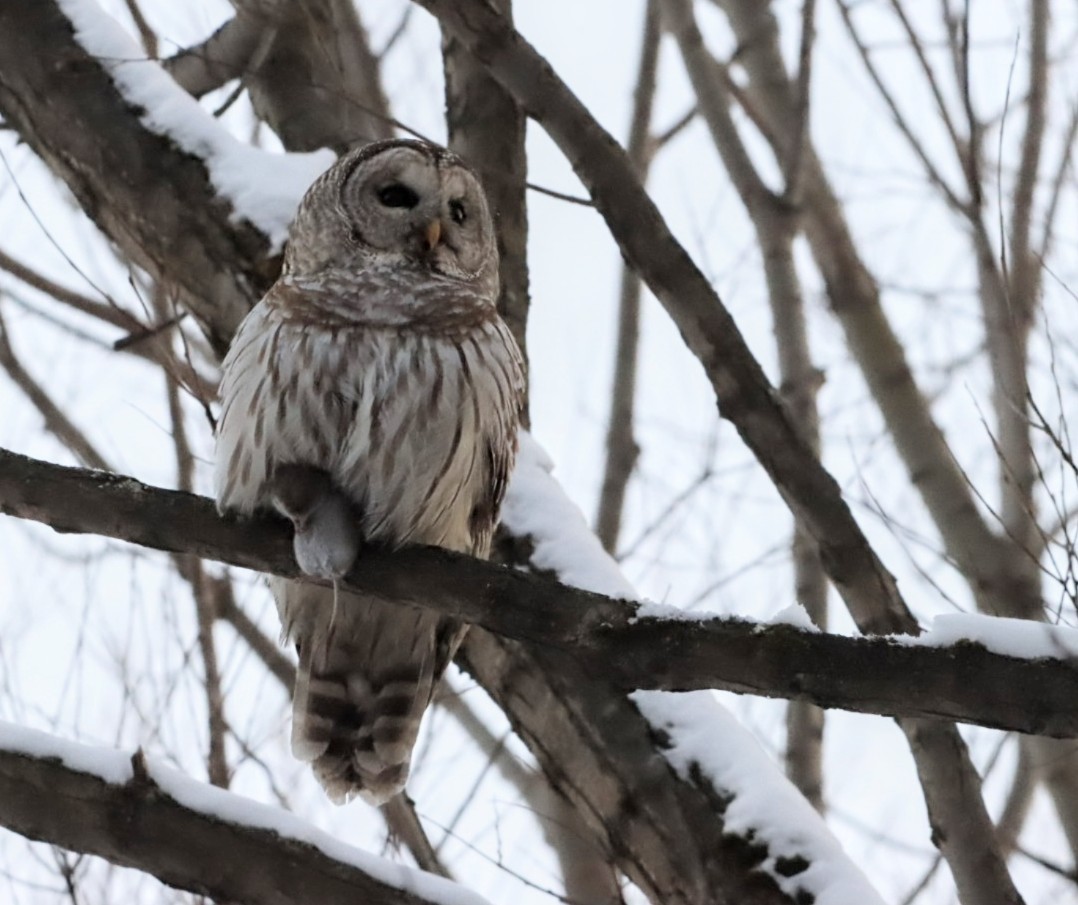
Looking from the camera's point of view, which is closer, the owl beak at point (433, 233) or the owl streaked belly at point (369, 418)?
the owl streaked belly at point (369, 418)

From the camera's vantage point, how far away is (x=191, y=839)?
10.6ft

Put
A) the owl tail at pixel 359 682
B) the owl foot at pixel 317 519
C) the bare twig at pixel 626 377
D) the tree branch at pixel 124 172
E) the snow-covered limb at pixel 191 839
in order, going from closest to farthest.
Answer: the owl foot at pixel 317 519, the snow-covered limb at pixel 191 839, the owl tail at pixel 359 682, the tree branch at pixel 124 172, the bare twig at pixel 626 377

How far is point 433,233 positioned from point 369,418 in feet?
2.46

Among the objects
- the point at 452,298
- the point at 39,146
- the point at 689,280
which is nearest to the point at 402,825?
the point at 452,298

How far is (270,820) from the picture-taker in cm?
330

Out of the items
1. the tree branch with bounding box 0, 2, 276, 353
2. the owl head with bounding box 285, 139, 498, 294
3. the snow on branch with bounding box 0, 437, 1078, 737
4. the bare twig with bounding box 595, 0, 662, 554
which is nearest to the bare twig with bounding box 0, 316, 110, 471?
the tree branch with bounding box 0, 2, 276, 353

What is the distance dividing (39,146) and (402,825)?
2.45 m

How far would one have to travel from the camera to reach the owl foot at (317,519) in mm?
3025

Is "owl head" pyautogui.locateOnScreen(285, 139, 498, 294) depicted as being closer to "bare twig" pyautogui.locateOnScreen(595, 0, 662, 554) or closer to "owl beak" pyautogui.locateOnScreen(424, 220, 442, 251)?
"owl beak" pyautogui.locateOnScreen(424, 220, 442, 251)

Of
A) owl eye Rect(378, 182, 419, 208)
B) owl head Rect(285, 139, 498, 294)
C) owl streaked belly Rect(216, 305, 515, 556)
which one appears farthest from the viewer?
owl eye Rect(378, 182, 419, 208)

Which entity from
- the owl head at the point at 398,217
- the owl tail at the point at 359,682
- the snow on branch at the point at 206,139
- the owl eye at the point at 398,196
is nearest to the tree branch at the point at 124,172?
the snow on branch at the point at 206,139

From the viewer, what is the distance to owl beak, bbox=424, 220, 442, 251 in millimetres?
3889

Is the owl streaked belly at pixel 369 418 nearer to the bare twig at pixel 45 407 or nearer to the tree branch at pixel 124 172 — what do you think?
the tree branch at pixel 124 172

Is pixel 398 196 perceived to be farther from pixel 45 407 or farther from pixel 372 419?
pixel 45 407
